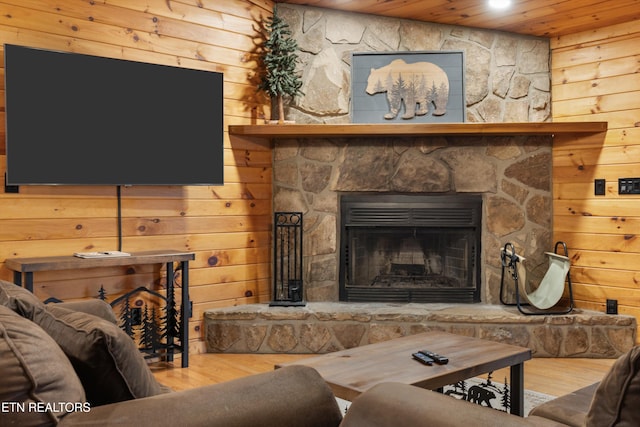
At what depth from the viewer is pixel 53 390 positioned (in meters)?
1.35

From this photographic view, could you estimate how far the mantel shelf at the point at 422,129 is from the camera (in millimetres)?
4398

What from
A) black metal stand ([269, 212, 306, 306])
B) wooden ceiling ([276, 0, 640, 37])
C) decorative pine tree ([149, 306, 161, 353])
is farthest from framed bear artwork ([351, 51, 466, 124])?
decorative pine tree ([149, 306, 161, 353])

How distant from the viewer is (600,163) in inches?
177

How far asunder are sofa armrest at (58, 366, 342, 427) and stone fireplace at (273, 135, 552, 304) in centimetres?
320

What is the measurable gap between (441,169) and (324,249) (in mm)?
1019

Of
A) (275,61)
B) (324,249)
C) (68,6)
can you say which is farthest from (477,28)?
(68,6)

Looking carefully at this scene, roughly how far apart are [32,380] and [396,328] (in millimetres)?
3258

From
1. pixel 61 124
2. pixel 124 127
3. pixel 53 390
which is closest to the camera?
pixel 53 390

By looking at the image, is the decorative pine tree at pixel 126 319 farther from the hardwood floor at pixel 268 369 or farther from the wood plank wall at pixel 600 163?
the wood plank wall at pixel 600 163

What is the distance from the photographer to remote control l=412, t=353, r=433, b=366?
100.0 inches

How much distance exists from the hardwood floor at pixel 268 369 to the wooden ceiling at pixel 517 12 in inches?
88.4

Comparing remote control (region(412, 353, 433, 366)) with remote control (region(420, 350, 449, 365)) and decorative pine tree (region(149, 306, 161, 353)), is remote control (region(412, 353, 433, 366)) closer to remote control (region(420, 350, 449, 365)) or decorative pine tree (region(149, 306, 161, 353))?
remote control (region(420, 350, 449, 365))

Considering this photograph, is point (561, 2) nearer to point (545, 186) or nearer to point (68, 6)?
point (545, 186)

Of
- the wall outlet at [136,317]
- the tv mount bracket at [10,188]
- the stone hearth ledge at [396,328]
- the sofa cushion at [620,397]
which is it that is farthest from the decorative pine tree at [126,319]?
the sofa cushion at [620,397]
